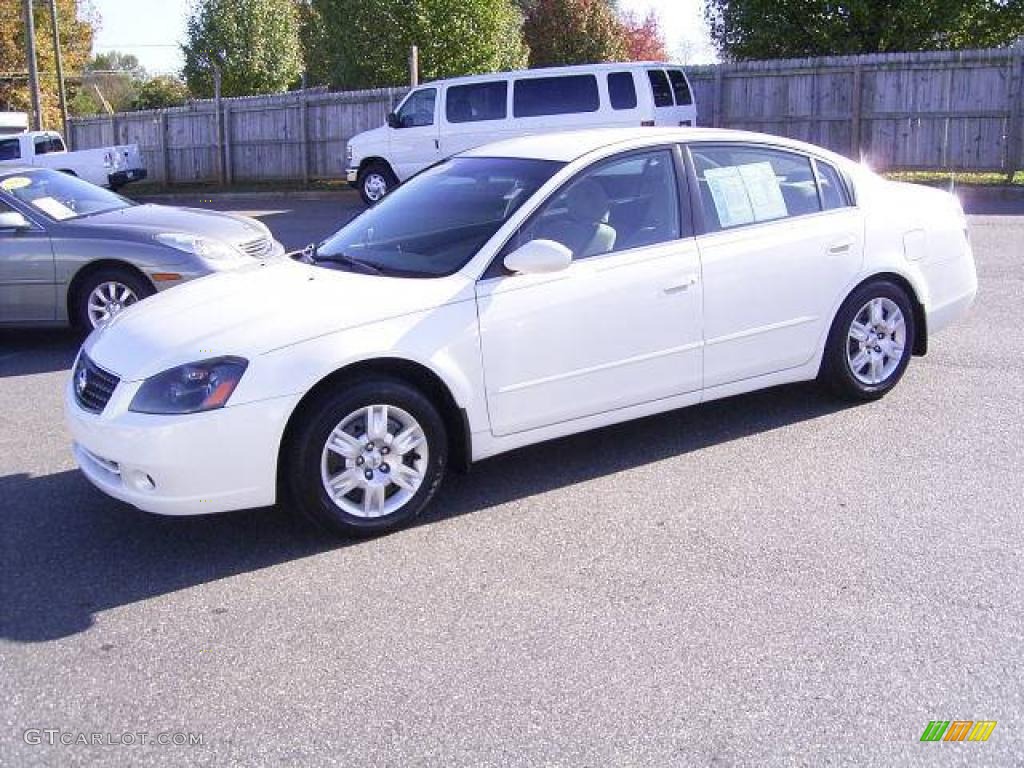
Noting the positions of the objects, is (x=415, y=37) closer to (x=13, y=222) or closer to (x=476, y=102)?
(x=476, y=102)

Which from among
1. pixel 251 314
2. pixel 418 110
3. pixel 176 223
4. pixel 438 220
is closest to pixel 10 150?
pixel 418 110

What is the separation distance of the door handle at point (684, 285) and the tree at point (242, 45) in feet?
115

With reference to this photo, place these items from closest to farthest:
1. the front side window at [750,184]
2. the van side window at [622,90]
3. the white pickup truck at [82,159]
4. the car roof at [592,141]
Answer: the car roof at [592,141], the front side window at [750,184], the van side window at [622,90], the white pickup truck at [82,159]

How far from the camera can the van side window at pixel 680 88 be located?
1770cm

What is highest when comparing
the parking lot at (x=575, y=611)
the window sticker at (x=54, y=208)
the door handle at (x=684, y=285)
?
the window sticker at (x=54, y=208)

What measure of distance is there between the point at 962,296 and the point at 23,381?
6.11m

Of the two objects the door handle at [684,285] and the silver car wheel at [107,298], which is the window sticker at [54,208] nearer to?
the silver car wheel at [107,298]

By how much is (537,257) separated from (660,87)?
540 inches

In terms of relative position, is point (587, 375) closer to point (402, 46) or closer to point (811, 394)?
point (811, 394)

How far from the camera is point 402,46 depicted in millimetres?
27656

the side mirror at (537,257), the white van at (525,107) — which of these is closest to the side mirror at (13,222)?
the side mirror at (537,257)

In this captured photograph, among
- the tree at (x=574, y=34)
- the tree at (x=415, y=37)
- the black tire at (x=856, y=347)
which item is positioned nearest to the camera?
the black tire at (x=856, y=347)

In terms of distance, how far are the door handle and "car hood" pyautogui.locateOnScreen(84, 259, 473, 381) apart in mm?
1033

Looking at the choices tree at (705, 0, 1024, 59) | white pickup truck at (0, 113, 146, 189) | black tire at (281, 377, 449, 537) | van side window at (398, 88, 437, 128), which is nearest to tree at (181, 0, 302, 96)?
white pickup truck at (0, 113, 146, 189)
